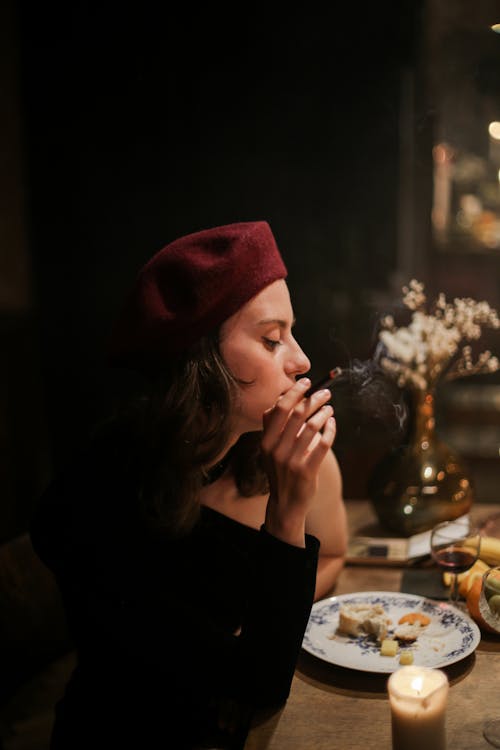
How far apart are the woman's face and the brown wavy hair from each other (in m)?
0.02

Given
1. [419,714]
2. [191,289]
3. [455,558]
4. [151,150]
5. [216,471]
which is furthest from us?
[151,150]

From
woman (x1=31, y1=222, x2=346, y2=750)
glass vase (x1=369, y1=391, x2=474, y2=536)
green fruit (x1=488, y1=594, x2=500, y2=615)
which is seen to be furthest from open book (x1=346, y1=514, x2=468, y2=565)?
green fruit (x1=488, y1=594, x2=500, y2=615)

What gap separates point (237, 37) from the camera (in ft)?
10.2

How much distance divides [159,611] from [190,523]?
170mm

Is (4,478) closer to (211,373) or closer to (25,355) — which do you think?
(25,355)

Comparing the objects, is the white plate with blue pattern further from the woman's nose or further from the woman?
the woman's nose

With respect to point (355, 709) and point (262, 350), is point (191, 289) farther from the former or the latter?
point (355, 709)

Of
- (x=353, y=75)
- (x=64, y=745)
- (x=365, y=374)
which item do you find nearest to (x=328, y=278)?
(x=353, y=75)

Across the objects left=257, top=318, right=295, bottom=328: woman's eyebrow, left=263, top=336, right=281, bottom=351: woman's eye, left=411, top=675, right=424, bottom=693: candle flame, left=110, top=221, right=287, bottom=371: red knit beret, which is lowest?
left=411, top=675, right=424, bottom=693: candle flame

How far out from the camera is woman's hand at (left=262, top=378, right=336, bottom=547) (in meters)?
1.12

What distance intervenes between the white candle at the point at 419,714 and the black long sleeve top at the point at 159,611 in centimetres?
20

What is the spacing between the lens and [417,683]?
0.98 m

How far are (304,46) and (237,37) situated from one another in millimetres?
294

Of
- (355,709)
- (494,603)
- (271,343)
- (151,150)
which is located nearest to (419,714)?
(355,709)
